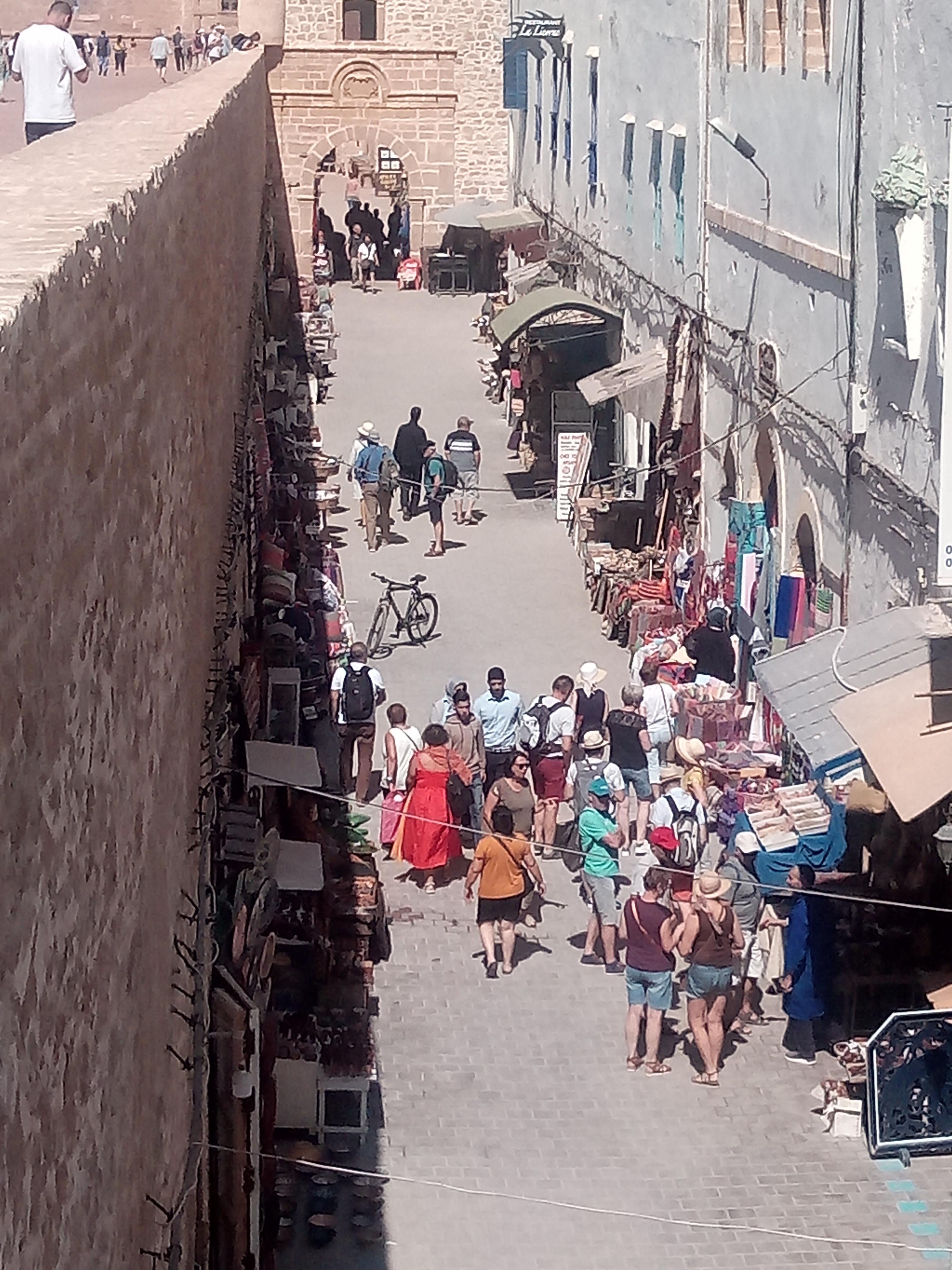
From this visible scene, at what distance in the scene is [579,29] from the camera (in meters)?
29.3

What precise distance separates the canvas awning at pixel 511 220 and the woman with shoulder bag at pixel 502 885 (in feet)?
78.9

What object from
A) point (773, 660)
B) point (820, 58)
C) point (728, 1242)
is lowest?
point (728, 1242)

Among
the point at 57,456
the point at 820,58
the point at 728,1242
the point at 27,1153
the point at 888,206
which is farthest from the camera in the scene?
the point at 820,58

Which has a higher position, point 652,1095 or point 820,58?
point 820,58

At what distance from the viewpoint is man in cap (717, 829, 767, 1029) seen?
1129cm

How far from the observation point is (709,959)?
10680mm

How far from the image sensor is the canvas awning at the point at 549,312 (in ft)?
86.6

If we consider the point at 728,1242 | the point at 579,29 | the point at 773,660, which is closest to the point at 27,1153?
the point at 728,1242

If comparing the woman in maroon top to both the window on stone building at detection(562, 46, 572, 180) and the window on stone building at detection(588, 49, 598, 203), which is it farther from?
the window on stone building at detection(562, 46, 572, 180)

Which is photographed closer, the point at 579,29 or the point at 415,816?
the point at 415,816

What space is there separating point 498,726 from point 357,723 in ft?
Answer: 3.87

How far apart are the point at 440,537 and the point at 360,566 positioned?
1.20 metres

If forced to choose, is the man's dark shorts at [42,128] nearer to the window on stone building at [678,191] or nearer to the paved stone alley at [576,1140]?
the paved stone alley at [576,1140]

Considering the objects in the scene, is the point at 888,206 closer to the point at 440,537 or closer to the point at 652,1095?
the point at 652,1095
